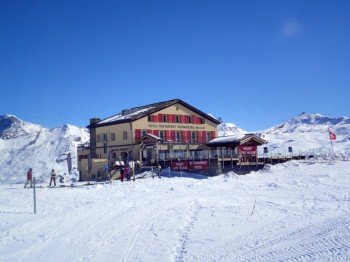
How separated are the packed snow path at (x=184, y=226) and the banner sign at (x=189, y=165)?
13.0 m

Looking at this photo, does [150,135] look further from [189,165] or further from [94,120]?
[94,120]

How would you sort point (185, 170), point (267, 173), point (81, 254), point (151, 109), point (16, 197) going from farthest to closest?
point (151, 109)
point (185, 170)
point (267, 173)
point (16, 197)
point (81, 254)

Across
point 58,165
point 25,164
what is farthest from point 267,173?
point 25,164

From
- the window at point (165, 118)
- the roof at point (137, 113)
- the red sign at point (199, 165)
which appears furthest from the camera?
the window at point (165, 118)

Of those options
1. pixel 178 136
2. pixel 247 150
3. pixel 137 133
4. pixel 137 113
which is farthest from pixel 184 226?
pixel 178 136

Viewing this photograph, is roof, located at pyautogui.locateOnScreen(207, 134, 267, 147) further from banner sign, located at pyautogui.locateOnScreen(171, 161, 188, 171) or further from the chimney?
the chimney

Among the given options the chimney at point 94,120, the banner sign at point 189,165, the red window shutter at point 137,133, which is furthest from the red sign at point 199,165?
the chimney at point 94,120

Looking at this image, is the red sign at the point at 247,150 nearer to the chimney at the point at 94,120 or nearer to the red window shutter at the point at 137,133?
the red window shutter at the point at 137,133

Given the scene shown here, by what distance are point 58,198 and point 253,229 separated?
13.2m

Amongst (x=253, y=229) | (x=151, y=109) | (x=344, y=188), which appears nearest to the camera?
(x=253, y=229)

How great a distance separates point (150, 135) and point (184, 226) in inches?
1219

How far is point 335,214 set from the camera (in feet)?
43.6

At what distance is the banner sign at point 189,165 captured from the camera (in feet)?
114

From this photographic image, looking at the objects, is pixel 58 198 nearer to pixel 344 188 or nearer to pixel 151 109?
pixel 344 188
